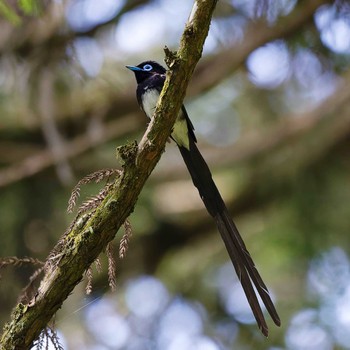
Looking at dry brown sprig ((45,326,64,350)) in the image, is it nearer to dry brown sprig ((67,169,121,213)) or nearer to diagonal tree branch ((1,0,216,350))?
diagonal tree branch ((1,0,216,350))

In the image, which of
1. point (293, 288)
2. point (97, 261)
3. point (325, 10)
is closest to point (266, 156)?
point (293, 288)

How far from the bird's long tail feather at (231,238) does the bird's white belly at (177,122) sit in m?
0.03

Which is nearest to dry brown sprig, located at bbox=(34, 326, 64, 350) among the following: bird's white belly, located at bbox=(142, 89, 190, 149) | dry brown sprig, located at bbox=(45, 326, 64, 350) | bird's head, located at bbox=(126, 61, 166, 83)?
dry brown sprig, located at bbox=(45, 326, 64, 350)

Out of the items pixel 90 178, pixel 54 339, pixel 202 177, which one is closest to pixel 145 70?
pixel 202 177

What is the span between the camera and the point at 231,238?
9.46 ft

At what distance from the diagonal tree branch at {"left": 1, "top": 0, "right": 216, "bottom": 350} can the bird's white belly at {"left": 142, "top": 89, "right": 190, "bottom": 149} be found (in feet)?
2.52

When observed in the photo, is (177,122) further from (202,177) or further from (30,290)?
(30,290)

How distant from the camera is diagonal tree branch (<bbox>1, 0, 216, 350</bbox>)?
214cm

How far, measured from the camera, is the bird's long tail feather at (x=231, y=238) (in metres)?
2.64

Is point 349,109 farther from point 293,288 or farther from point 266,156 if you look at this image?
point 293,288

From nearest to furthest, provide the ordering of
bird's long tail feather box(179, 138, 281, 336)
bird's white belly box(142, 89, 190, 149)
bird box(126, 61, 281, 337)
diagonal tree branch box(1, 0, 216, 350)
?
1. diagonal tree branch box(1, 0, 216, 350)
2. bird's long tail feather box(179, 138, 281, 336)
3. bird box(126, 61, 281, 337)
4. bird's white belly box(142, 89, 190, 149)

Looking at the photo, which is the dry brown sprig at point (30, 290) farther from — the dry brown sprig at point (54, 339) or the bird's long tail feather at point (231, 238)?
the bird's long tail feather at point (231, 238)

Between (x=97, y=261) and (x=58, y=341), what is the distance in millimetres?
264

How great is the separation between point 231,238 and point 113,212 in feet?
2.73
